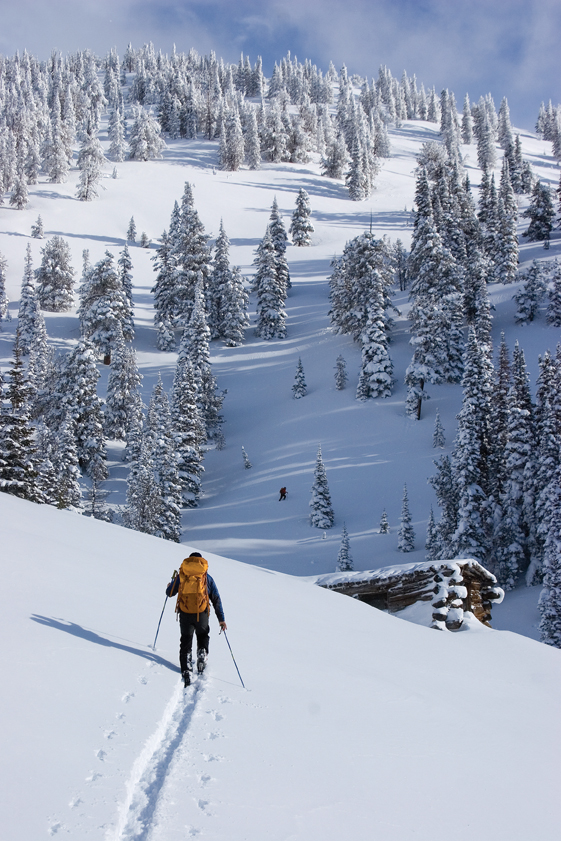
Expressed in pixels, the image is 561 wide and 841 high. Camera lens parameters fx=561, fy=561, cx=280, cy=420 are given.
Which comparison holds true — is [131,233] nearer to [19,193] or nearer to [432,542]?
[19,193]

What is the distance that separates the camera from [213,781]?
4703 millimetres

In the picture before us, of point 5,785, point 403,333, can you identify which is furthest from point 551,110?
point 5,785

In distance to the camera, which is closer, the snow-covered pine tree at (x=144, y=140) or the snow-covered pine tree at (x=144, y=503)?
the snow-covered pine tree at (x=144, y=503)

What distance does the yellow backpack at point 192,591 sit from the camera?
7434mm

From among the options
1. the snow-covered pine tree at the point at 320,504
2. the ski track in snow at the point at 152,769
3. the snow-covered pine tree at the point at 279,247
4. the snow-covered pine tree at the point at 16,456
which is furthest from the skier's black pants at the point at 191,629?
the snow-covered pine tree at the point at 279,247

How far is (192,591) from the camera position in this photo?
7492 millimetres

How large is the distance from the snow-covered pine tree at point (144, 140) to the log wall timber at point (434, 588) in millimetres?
108457

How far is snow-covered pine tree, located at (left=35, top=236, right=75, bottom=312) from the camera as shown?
6028cm

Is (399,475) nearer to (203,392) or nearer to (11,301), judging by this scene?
(203,392)

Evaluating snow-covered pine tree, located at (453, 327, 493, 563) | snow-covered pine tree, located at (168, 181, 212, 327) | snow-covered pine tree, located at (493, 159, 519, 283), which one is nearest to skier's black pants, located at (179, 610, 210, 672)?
snow-covered pine tree, located at (453, 327, 493, 563)

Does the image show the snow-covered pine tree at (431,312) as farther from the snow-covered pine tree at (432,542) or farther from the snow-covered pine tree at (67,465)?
the snow-covered pine tree at (67,465)

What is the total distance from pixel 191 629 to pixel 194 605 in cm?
30

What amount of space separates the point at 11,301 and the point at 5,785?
226 feet

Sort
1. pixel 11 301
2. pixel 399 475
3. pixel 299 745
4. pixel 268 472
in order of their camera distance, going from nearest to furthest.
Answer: pixel 299 745
pixel 399 475
pixel 268 472
pixel 11 301
